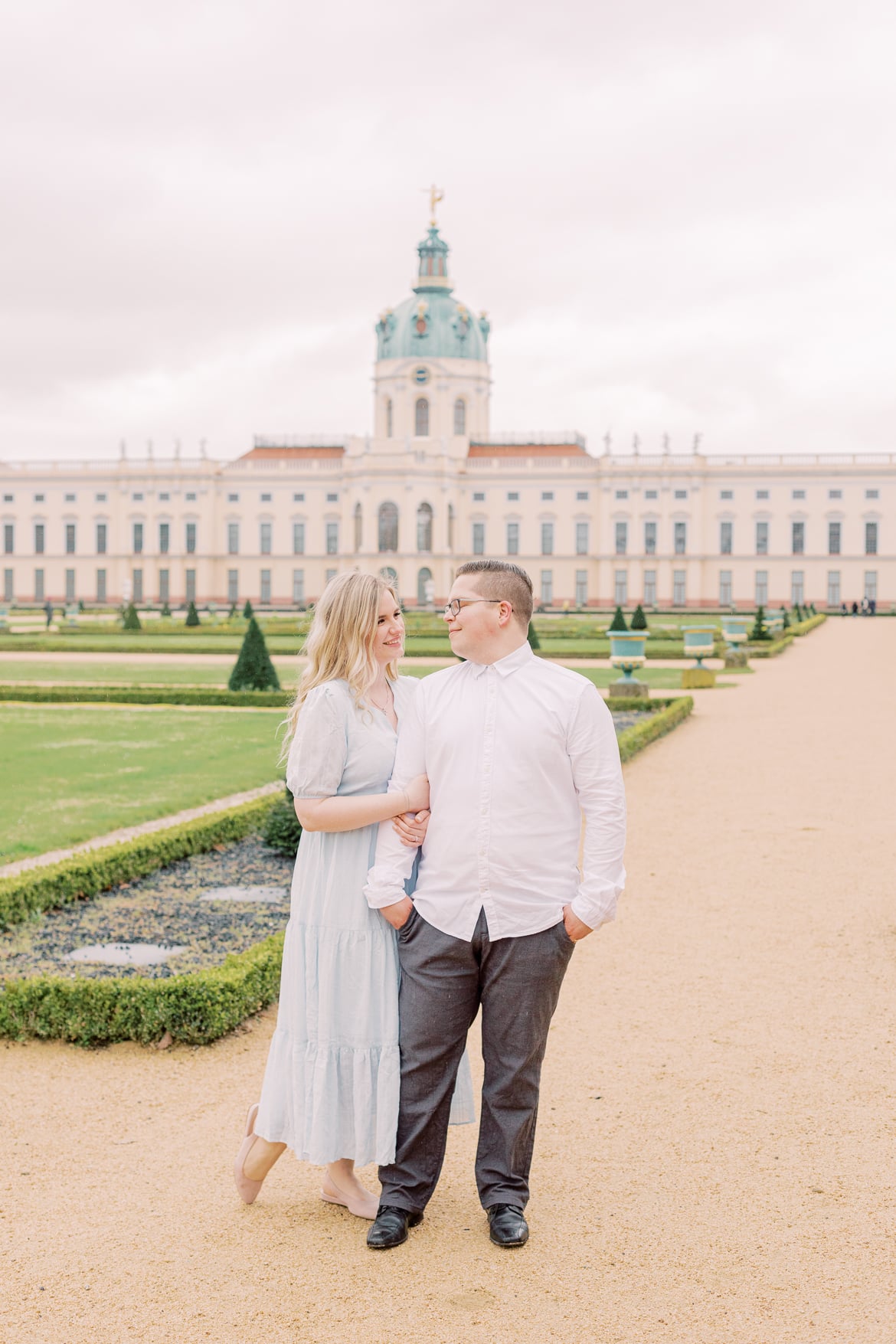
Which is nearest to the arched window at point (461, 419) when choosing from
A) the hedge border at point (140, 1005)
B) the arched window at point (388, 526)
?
the arched window at point (388, 526)

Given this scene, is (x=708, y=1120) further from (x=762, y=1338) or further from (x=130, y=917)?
(x=130, y=917)

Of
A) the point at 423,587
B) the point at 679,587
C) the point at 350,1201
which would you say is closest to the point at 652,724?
the point at 350,1201

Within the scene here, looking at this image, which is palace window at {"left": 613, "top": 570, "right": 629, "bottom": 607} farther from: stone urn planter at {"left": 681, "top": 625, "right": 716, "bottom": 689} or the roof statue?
stone urn planter at {"left": 681, "top": 625, "right": 716, "bottom": 689}

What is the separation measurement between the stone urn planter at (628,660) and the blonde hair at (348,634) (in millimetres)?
12422

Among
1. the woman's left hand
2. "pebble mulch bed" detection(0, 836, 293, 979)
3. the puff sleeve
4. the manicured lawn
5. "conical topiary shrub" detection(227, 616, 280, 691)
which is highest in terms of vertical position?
the puff sleeve

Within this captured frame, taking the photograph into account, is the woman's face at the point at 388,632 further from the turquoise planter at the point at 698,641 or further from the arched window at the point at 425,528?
the arched window at the point at 425,528

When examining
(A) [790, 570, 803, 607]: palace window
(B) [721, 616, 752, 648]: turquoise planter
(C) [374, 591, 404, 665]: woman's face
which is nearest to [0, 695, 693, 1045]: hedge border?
(C) [374, 591, 404, 665]: woman's face

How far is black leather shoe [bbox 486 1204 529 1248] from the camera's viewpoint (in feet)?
9.35

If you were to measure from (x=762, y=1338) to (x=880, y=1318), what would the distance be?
257mm

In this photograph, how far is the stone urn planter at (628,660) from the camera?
1565 centimetres

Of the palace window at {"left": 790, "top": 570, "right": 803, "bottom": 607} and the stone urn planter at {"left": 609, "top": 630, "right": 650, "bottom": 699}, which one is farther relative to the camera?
the palace window at {"left": 790, "top": 570, "right": 803, "bottom": 607}

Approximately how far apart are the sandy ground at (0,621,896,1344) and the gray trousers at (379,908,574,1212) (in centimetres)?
13

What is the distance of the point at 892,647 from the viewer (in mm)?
28297

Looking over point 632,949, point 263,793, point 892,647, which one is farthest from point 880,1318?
point 892,647
